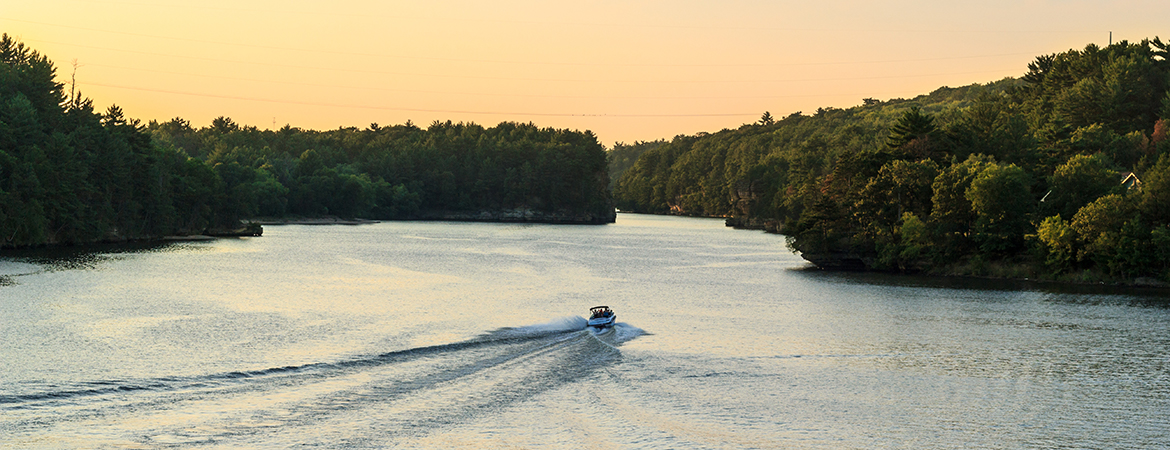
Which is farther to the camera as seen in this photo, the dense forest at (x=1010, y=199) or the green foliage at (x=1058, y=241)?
the green foliage at (x=1058, y=241)

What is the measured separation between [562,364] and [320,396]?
947cm

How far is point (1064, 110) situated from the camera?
10775cm

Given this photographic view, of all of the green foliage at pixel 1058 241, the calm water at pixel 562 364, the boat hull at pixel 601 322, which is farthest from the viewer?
the green foliage at pixel 1058 241

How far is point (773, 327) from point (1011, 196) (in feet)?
128

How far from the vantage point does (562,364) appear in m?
32.7

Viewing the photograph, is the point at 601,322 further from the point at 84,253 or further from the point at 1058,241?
the point at 84,253

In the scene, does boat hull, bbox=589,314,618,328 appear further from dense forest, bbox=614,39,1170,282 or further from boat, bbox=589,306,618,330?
dense forest, bbox=614,39,1170,282

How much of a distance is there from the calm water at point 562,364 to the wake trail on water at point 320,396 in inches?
4.3

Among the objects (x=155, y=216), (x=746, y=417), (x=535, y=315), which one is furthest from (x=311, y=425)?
(x=155, y=216)

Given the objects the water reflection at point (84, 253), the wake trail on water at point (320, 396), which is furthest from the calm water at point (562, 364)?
the water reflection at point (84, 253)

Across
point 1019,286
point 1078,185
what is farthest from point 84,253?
point 1078,185

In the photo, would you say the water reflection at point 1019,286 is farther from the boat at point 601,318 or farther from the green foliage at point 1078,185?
the boat at point 601,318

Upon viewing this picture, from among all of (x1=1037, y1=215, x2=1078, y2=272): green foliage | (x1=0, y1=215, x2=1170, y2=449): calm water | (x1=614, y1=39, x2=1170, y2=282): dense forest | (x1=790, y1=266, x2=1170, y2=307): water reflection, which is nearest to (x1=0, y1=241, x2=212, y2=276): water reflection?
(x1=0, y1=215, x2=1170, y2=449): calm water

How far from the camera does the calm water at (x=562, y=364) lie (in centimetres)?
2358
